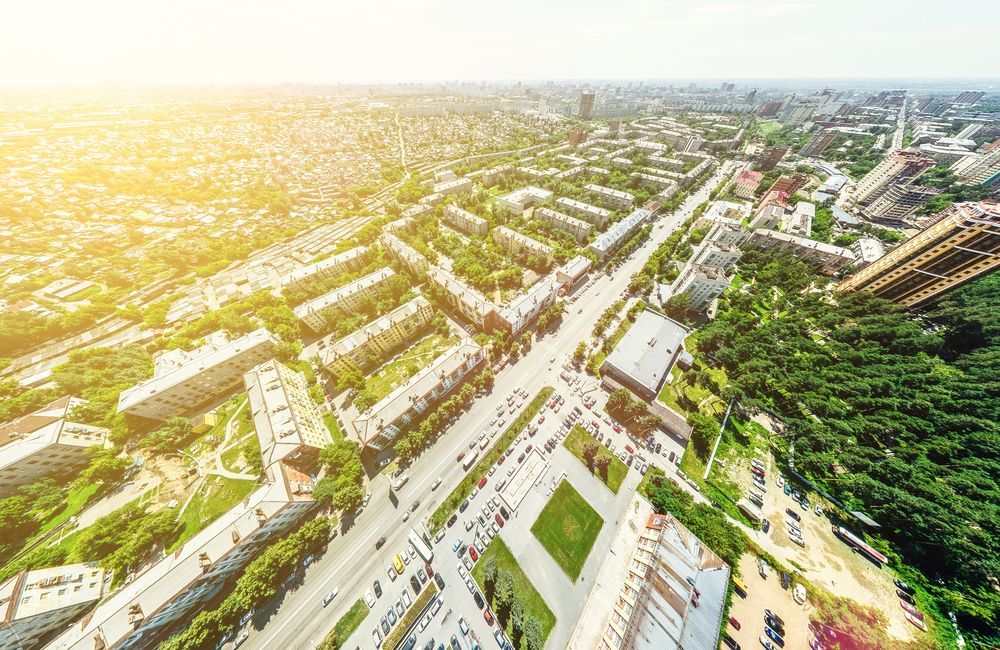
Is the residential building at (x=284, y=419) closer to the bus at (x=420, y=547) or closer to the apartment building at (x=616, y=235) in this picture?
the bus at (x=420, y=547)

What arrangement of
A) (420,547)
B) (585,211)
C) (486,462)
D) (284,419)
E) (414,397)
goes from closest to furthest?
(420,547) < (284,419) < (486,462) < (414,397) < (585,211)

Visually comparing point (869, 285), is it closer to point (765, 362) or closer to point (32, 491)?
point (765, 362)

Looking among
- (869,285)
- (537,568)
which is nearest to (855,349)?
(869,285)

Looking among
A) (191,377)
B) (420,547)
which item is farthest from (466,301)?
(191,377)

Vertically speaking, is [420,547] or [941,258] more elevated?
[941,258]

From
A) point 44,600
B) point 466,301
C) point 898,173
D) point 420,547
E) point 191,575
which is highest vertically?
point 898,173

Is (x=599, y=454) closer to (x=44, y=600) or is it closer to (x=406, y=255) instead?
(x=406, y=255)

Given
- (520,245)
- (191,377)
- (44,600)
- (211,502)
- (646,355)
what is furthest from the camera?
(520,245)
